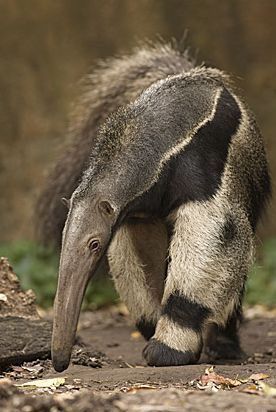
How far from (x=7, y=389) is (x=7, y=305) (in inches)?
113

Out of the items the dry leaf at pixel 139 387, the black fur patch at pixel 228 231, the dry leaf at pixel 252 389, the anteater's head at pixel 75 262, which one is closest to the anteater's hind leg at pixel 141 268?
the black fur patch at pixel 228 231

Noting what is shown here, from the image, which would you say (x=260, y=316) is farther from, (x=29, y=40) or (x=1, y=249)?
(x=29, y=40)

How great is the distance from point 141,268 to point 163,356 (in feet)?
3.25

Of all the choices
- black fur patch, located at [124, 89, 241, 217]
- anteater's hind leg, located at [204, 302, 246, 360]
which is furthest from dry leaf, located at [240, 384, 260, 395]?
anteater's hind leg, located at [204, 302, 246, 360]

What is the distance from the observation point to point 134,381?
6195 millimetres

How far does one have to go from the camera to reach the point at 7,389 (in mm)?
4875

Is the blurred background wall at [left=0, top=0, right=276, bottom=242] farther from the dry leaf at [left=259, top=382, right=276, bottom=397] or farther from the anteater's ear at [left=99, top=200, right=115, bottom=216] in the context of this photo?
the dry leaf at [left=259, top=382, right=276, bottom=397]

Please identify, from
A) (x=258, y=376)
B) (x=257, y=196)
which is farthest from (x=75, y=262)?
(x=257, y=196)

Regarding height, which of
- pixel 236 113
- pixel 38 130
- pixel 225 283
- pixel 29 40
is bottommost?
pixel 225 283

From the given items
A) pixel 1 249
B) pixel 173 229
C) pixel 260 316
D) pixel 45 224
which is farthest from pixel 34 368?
pixel 1 249

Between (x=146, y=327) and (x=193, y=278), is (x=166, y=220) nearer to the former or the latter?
(x=193, y=278)

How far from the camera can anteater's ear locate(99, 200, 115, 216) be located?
6543mm

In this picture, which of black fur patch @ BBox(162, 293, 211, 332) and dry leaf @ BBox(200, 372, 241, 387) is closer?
dry leaf @ BBox(200, 372, 241, 387)

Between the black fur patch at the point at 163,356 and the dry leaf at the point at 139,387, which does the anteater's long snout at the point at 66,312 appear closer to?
the dry leaf at the point at 139,387
